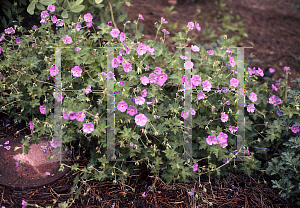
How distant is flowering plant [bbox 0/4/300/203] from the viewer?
6.25 feet

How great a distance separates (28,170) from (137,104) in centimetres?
96

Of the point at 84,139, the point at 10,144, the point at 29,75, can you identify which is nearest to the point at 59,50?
the point at 29,75

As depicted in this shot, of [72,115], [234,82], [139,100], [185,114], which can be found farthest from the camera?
[234,82]

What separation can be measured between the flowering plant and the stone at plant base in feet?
0.57

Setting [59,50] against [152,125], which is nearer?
[152,125]

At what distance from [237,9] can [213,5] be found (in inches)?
17.2

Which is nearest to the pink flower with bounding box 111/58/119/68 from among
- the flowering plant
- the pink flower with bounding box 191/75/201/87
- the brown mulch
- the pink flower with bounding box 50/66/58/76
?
the flowering plant

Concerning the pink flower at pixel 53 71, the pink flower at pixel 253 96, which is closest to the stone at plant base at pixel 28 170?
the pink flower at pixel 53 71

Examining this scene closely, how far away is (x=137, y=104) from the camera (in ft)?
6.44

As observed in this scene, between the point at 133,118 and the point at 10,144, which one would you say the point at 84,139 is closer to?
the point at 133,118

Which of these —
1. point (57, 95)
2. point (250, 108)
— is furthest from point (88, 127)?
point (250, 108)

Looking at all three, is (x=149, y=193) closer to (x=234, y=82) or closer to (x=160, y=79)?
(x=160, y=79)

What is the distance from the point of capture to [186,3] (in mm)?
4875

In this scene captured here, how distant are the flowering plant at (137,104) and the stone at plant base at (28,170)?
6.9 inches
